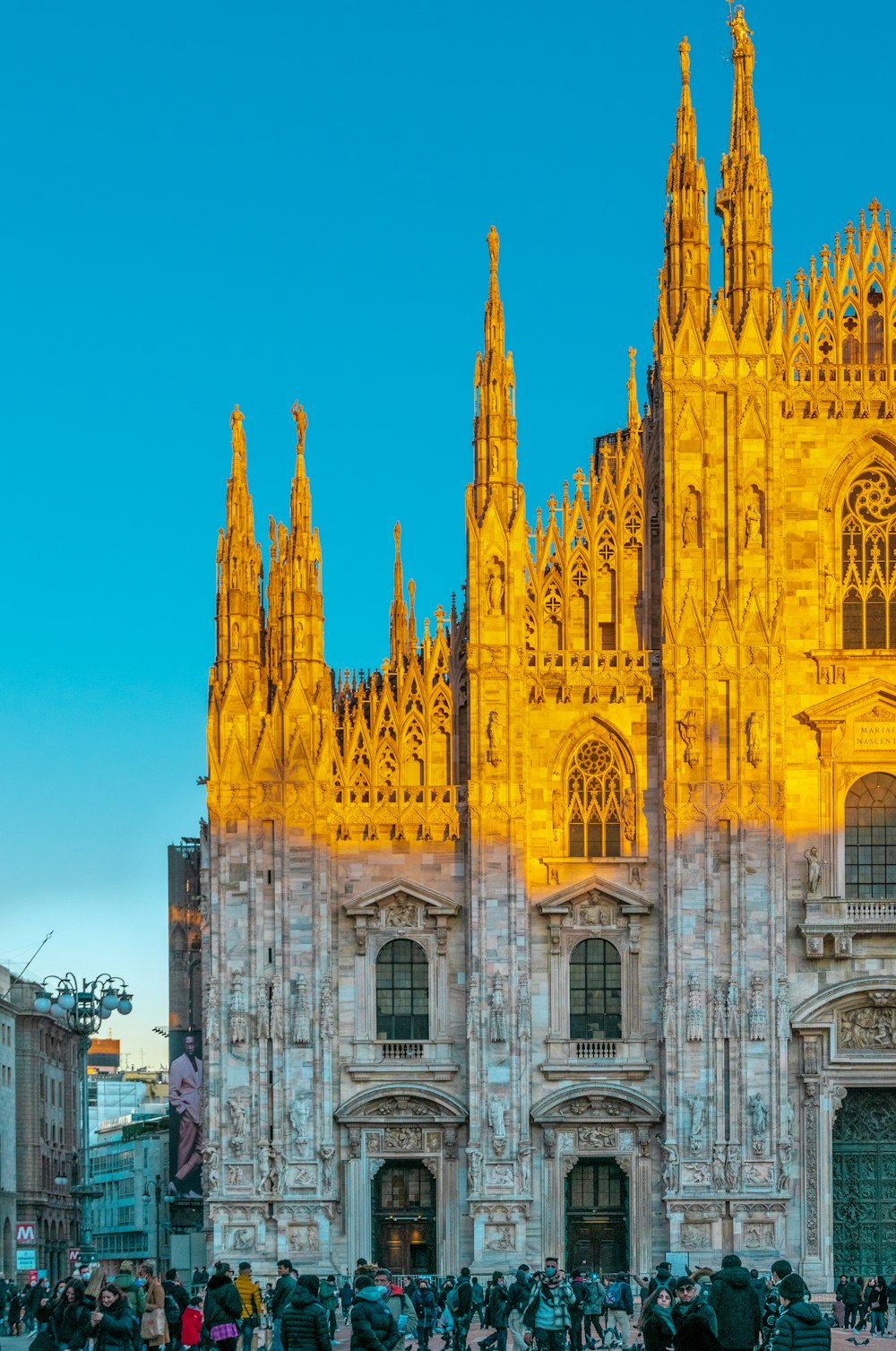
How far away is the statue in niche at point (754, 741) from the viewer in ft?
180

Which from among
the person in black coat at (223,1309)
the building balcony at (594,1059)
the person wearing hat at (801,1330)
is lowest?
the person in black coat at (223,1309)

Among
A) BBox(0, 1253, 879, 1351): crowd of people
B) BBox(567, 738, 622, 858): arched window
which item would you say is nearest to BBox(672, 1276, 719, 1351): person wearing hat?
BBox(0, 1253, 879, 1351): crowd of people

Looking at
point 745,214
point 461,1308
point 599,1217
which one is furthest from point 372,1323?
point 745,214

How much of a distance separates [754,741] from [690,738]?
1.39m

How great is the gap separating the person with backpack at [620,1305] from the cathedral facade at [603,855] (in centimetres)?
450

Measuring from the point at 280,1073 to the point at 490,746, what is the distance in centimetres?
832

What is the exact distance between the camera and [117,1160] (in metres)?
150

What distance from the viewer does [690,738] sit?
55.1m

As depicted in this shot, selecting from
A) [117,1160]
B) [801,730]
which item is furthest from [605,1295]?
[117,1160]

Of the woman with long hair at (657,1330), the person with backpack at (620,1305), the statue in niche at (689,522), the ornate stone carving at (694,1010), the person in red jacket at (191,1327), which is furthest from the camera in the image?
the statue in niche at (689,522)

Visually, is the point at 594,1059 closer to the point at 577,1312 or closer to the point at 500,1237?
the point at 500,1237

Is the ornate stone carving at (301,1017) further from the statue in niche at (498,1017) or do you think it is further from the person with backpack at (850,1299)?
the person with backpack at (850,1299)

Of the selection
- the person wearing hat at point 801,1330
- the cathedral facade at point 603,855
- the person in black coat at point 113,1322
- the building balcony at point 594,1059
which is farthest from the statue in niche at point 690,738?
the person wearing hat at point 801,1330

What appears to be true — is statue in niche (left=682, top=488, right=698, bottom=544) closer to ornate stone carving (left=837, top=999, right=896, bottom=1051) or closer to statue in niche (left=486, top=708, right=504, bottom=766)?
statue in niche (left=486, top=708, right=504, bottom=766)
